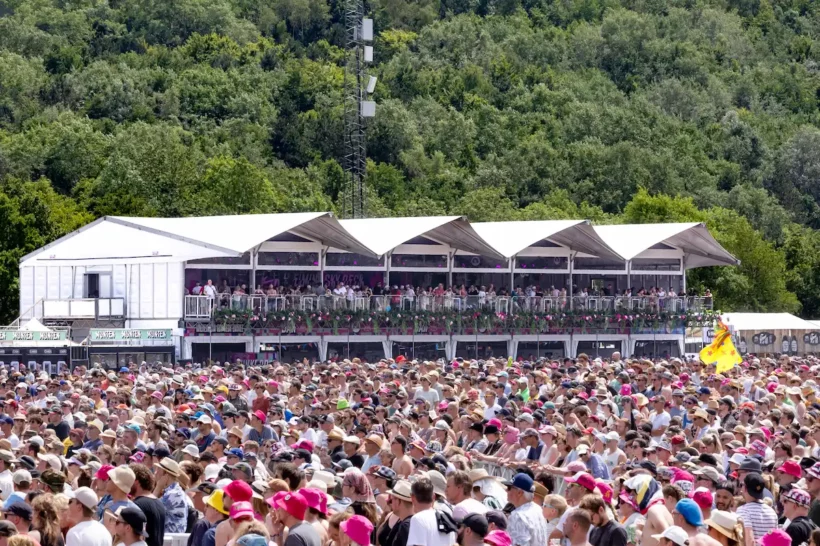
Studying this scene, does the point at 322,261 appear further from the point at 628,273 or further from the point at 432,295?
the point at 628,273

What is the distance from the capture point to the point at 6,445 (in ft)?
44.1

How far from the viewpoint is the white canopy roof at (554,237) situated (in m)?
48.9

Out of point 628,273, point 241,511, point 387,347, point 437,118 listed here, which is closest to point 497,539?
point 241,511

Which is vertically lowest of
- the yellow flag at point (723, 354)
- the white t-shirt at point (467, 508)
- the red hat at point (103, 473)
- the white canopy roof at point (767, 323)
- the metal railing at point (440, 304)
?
the white t-shirt at point (467, 508)

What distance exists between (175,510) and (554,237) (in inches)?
1562

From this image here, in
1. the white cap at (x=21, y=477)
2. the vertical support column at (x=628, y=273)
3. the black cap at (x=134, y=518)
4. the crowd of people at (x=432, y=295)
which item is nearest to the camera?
the black cap at (x=134, y=518)

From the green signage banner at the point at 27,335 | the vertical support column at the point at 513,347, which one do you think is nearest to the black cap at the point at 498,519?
the green signage banner at the point at 27,335

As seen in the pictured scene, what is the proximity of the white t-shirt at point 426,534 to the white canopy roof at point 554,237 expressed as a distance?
38630 mm

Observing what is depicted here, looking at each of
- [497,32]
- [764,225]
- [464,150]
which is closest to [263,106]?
[464,150]

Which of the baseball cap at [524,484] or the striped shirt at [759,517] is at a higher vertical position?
the baseball cap at [524,484]

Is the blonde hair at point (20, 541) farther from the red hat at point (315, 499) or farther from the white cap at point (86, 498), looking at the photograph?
the red hat at point (315, 499)

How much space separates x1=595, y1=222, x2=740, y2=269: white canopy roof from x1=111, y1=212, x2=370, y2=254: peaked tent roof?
10067 millimetres

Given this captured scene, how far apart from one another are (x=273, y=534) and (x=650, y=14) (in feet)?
504

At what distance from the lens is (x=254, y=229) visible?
148 feet
